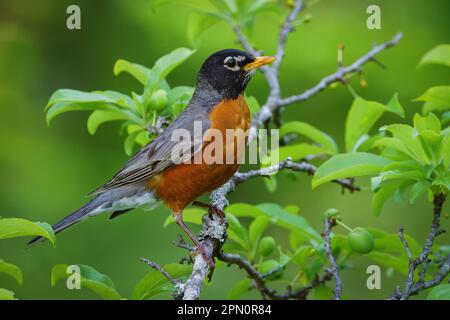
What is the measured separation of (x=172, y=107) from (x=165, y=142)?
19cm

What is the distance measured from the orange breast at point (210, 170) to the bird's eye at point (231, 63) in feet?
0.67

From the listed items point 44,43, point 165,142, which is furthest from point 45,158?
point 165,142

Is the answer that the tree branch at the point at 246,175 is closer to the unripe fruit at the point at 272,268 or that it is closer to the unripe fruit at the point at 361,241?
the unripe fruit at the point at 272,268

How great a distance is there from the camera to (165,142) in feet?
11.5

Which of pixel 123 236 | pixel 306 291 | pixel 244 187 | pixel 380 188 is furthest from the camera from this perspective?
pixel 244 187

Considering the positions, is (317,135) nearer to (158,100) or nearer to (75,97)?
(158,100)

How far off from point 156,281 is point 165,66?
3.47 feet

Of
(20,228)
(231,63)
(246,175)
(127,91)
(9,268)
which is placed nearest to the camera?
(20,228)

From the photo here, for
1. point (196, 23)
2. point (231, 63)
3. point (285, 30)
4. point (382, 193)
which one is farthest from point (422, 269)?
point (196, 23)

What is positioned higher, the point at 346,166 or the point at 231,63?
the point at 231,63

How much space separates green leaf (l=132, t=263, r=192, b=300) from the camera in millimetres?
2746

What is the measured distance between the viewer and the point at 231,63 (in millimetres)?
3818

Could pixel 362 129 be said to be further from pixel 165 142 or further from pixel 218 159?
pixel 165 142

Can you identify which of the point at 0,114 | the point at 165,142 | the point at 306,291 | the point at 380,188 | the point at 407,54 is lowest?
the point at 306,291
